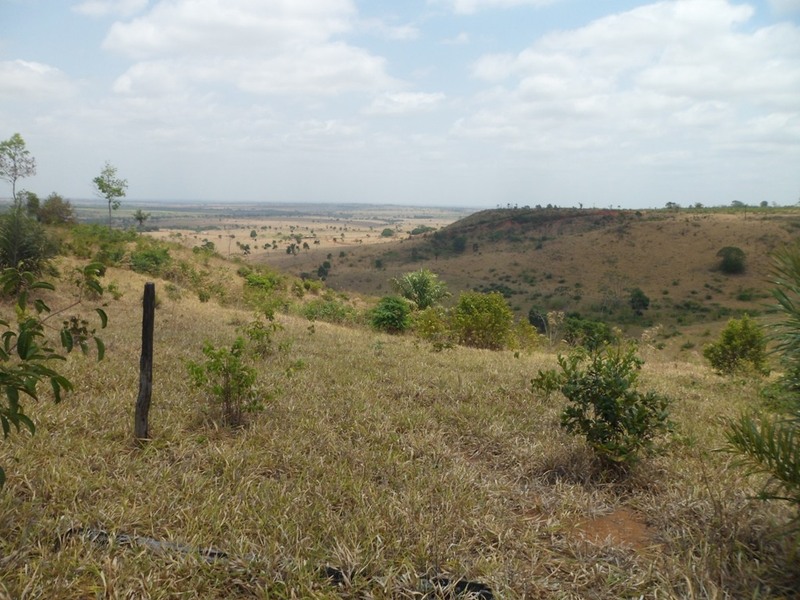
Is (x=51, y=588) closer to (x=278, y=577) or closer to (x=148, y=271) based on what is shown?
(x=278, y=577)

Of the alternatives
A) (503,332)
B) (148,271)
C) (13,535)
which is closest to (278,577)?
(13,535)

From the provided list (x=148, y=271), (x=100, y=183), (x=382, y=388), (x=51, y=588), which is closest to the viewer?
(x=51, y=588)

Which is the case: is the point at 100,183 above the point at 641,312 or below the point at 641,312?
above

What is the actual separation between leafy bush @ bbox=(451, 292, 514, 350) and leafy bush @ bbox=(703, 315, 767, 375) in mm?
4468

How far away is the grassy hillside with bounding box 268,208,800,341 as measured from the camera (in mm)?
42375

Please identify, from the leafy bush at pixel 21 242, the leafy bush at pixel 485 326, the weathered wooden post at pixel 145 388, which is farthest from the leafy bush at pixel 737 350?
the leafy bush at pixel 21 242

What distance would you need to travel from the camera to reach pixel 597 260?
184ft

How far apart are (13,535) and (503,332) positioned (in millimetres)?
10196

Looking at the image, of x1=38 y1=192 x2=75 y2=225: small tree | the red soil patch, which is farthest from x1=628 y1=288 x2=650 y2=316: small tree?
the red soil patch

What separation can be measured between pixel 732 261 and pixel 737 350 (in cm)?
4121

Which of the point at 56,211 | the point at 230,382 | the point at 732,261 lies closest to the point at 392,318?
the point at 230,382

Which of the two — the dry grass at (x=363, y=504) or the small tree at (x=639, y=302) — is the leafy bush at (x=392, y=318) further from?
the small tree at (x=639, y=302)

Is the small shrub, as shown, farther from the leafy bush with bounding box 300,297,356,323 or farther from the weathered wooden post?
the weathered wooden post

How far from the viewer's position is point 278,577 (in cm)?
271
